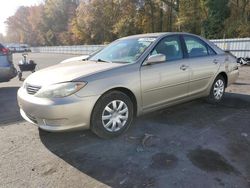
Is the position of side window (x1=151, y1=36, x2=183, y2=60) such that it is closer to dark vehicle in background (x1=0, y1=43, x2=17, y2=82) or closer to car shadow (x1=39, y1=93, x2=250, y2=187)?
car shadow (x1=39, y1=93, x2=250, y2=187)

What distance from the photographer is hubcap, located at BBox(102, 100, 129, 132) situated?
11.7ft

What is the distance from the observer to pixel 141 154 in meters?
3.21

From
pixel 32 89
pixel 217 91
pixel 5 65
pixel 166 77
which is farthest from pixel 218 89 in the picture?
pixel 5 65

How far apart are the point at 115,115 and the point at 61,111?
840mm

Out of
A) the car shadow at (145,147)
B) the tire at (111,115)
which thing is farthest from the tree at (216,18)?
the tire at (111,115)

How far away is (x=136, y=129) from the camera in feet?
13.2

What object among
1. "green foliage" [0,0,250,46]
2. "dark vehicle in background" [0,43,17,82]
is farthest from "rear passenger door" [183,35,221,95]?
"green foliage" [0,0,250,46]

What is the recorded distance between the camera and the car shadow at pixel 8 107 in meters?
4.69

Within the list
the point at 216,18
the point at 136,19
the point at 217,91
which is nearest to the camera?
the point at 217,91

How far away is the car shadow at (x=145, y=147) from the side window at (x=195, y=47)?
3.74 ft

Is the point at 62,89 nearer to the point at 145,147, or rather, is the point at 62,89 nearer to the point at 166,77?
the point at 145,147

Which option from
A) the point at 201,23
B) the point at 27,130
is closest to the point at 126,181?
the point at 27,130

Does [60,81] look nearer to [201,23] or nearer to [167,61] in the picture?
[167,61]

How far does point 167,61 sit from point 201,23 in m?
23.1
